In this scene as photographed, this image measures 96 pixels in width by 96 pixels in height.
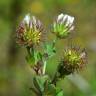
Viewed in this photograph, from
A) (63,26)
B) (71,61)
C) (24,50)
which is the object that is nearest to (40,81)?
(71,61)

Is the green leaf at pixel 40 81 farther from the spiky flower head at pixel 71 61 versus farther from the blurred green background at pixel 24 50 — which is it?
the blurred green background at pixel 24 50

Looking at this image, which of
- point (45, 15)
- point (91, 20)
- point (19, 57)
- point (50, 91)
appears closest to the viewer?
point (50, 91)

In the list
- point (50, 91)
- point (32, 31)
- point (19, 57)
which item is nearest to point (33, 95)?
point (50, 91)

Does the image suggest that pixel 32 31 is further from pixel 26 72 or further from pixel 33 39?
pixel 26 72

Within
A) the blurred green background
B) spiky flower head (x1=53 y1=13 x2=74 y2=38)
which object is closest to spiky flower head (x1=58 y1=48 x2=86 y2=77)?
spiky flower head (x1=53 y1=13 x2=74 y2=38)

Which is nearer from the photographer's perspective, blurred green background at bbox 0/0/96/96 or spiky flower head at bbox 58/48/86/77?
spiky flower head at bbox 58/48/86/77

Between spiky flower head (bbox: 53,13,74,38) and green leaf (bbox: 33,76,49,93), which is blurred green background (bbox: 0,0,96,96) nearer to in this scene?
spiky flower head (bbox: 53,13,74,38)

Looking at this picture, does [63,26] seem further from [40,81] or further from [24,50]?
[24,50]
